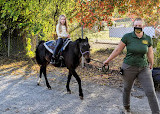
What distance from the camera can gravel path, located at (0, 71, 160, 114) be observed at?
4.29 m

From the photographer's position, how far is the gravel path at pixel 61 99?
4.29 metres

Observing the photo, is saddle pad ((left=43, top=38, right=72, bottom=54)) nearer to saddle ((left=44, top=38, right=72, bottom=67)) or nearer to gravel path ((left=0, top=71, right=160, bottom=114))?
saddle ((left=44, top=38, right=72, bottom=67))

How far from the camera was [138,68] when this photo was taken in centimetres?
337

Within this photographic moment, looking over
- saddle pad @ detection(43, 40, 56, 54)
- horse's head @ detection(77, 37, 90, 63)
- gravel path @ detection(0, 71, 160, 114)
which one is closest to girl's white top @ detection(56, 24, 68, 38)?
saddle pad @ detection(43, 40, 56, 54)

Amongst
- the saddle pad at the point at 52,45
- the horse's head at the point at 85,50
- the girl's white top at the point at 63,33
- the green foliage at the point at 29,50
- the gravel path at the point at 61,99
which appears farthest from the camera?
the green foliage at the point at 29,50

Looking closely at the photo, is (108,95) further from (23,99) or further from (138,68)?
(23,99)

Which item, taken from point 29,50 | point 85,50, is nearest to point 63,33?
point 85,50

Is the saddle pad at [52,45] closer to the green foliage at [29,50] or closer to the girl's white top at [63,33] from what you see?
the girl's white top at [63,33]

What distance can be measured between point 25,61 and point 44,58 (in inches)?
175

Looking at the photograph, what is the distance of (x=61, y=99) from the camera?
16.4 feet

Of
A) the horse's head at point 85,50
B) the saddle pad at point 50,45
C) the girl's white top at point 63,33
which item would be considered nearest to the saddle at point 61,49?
the saddle pad at point 50,45

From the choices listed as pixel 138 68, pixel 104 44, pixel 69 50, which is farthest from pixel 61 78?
pixel 104 44

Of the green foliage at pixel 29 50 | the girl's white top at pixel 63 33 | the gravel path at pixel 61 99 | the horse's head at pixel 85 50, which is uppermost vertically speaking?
the girl's white top at pixel 63 33

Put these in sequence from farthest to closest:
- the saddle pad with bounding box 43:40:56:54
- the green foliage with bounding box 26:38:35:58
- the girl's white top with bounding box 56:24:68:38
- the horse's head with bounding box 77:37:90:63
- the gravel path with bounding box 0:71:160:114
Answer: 1. the green foliage with bounding box 26:38:35:58
2. the saddle pad with bounding box 43:40:56:54
3. the girl's white top with bounding box 56:24:68:38
4. the horse's head with bounding box 77:37:90:63
5. the gravel path with bounding box 0:71:160:114
